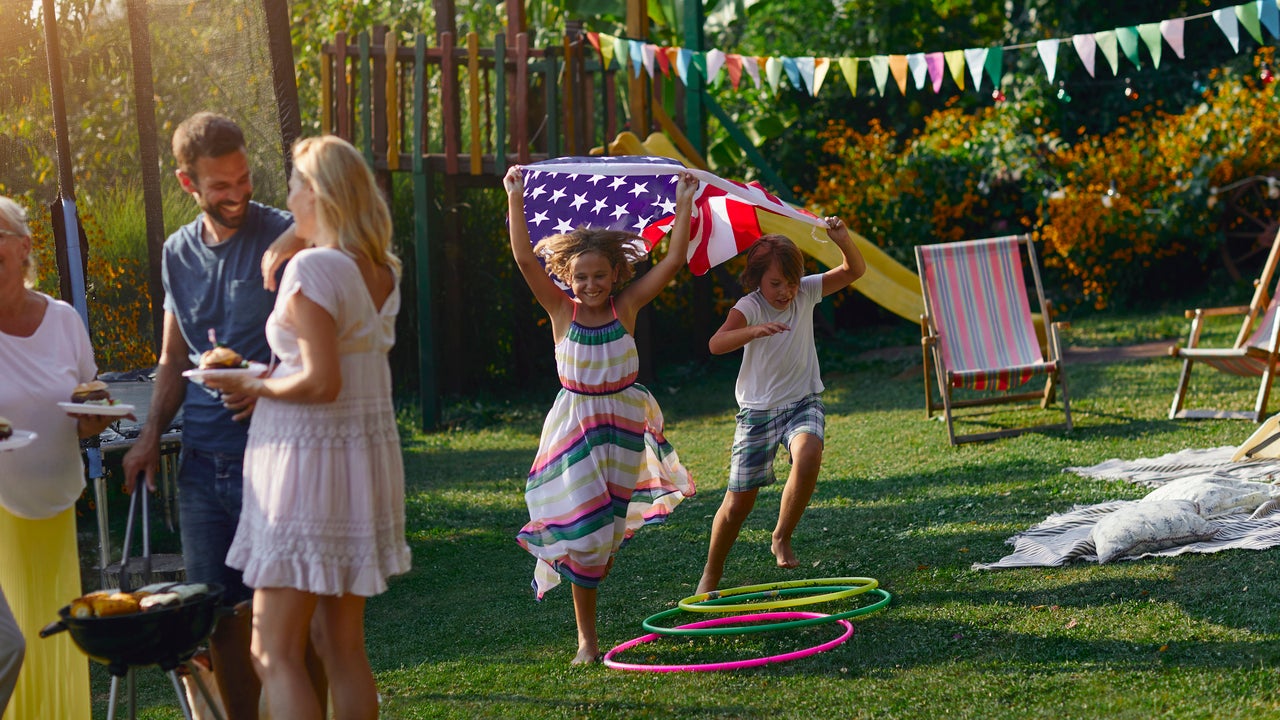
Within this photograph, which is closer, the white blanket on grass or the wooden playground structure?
the white blanket on grass

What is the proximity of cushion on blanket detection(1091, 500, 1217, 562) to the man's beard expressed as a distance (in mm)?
3586

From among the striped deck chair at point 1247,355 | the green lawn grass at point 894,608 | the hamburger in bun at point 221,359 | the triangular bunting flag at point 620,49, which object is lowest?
the green lawn grass at point 894,608

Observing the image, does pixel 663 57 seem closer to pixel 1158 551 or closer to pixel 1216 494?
pixel 1216 494

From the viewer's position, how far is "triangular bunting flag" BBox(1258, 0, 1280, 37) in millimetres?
8141

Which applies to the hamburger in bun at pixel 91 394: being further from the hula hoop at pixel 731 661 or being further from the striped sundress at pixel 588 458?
the hula hoop at pixel 731 661

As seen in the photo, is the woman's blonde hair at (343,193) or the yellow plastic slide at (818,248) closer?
the woman's blonde hair at (343,193)

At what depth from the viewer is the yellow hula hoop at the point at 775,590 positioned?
4777 millimetres

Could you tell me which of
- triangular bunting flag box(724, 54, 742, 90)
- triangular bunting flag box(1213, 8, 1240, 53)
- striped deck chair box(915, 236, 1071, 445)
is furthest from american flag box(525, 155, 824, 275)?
triangular bunting flag box(724, 54, 742, 90)

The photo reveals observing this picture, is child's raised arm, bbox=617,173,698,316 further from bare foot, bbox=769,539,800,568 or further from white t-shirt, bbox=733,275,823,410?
bare foot, bbox=769,539,800,568

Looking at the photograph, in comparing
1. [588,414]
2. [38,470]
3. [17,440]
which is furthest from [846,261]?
[17,440]

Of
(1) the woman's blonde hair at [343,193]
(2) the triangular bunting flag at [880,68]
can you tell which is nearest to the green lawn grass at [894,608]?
(1) the woman's blonde hair at [343,193]

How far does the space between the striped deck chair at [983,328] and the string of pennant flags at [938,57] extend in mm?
1326

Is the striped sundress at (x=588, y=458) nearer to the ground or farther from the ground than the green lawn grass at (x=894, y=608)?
farther from the ground

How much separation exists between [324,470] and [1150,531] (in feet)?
11.7
